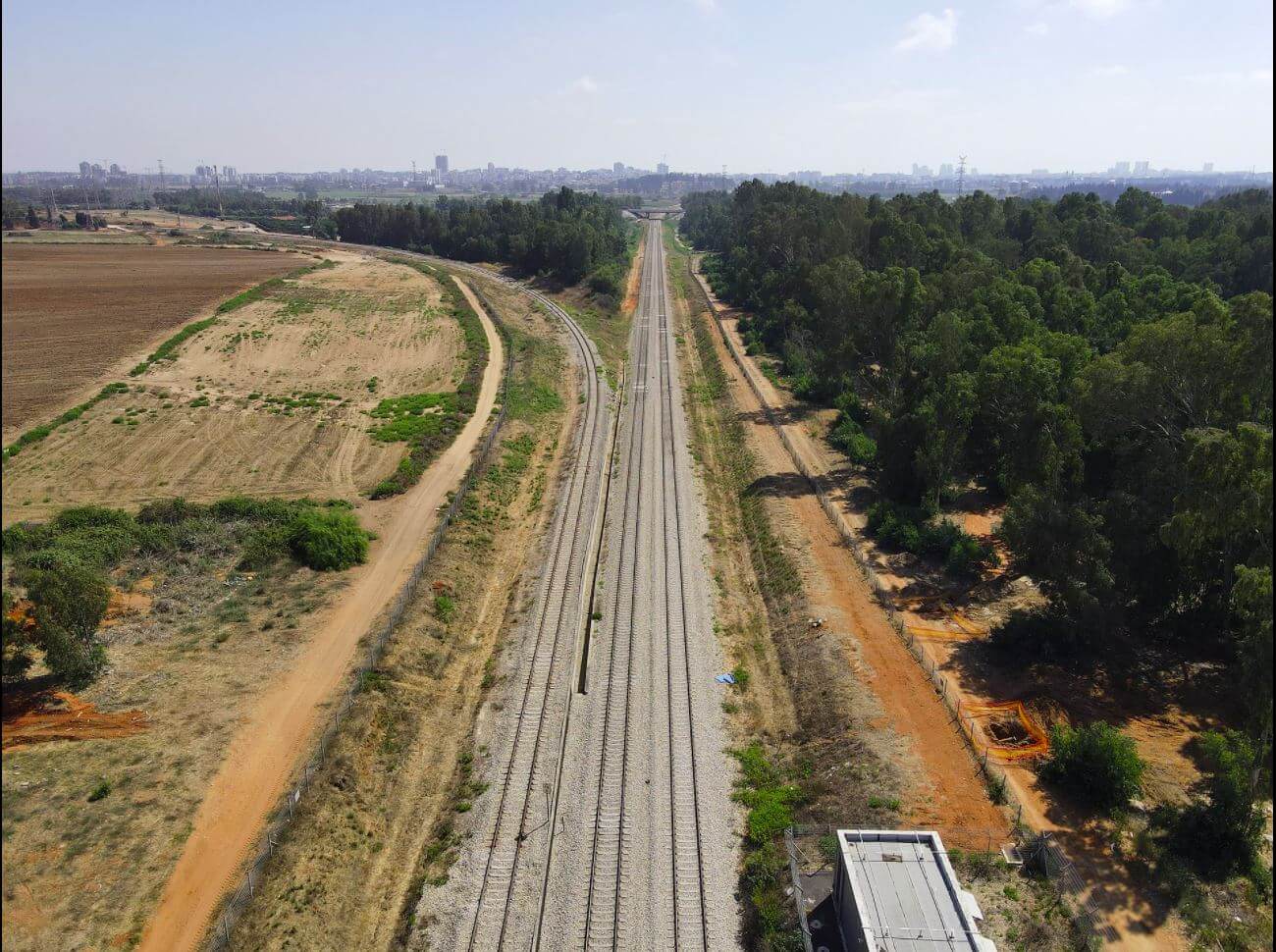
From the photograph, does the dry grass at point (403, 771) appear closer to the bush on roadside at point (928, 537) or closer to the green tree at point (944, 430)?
the bush on roadside at point (928, 537)

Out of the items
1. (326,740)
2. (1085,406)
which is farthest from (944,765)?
(326,740)

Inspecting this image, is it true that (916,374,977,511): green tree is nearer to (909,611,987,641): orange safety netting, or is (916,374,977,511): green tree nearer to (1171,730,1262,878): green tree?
(909,611,987,641): orange safety netting

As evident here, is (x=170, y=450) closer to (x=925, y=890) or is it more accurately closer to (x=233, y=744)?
(x=233, y=744)

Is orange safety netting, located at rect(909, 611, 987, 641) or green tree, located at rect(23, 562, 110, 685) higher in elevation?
green tree, located at rect(23, 562, 110, 685)

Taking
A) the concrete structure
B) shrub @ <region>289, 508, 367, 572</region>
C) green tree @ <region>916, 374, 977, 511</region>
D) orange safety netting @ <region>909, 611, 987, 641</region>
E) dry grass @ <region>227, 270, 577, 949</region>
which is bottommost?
dry grass @ <region>227, 270, 577, 949</region>

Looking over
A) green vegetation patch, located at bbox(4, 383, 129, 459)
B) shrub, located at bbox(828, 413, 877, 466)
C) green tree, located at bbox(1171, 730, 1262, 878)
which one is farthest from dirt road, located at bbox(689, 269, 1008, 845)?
green vegetation patch, located at bbox(4, 383, 129, 459)

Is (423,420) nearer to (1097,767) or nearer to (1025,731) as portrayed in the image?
(1025,731)
